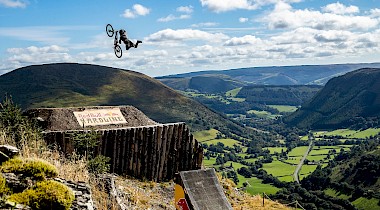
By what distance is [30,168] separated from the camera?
301 inches

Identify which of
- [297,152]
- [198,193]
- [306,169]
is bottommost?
[297,152]

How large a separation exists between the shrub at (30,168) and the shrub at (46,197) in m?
0.37

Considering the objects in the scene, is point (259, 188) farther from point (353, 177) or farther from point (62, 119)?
point (62, 119)

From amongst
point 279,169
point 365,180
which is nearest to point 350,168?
point 365,180

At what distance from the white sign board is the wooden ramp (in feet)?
23.7

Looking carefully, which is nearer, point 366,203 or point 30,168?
point 30,168

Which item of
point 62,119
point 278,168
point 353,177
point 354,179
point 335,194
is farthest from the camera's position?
point 278,168

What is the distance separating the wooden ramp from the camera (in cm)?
1301

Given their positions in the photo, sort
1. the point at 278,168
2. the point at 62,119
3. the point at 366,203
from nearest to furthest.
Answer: the point at 62,119 → the point at 366,203 → the point at 278,168

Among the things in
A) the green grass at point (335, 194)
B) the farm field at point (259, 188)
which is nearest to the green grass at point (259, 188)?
the farm field at point (259, 188)

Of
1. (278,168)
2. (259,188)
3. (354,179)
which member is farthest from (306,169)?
(259,188)

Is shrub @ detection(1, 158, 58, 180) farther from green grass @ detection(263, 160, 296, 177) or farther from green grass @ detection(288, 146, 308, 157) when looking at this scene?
green grass @ detection(288, 146, 308, 157)

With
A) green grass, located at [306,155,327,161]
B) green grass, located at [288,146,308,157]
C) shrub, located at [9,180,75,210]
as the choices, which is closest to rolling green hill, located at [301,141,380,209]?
green grass, located at [306,155,327,161]

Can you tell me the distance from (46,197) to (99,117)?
12756 millimetres
